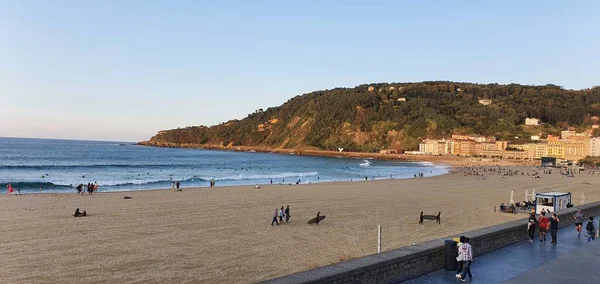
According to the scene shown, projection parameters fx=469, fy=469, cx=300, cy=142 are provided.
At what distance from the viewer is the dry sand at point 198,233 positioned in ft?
40.8

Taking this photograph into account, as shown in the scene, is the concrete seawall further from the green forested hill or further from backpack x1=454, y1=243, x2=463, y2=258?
the green forested hill

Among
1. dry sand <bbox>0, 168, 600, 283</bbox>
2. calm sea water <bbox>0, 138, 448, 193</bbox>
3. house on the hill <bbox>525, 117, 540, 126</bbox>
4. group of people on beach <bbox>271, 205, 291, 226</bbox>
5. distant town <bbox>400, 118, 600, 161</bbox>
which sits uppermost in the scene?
house on the hill <bbox>525, 117, 540, 126</bbox>

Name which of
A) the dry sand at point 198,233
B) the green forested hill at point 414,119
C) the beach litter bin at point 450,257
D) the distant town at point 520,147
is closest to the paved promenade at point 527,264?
the beach litter bin at point 450,257

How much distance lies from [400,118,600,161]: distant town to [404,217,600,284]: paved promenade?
124 meters

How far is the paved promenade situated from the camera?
720 centimetres

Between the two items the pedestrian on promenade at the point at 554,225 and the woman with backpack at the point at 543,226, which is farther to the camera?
the woman with backpack at the point at 543,226

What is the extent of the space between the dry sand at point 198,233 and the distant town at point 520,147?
104m

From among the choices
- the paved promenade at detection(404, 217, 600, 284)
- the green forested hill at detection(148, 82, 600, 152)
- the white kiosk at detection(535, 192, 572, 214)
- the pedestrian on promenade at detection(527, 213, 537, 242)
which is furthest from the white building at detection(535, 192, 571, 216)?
the green forested hill at detection(148, 82, 600, 152)

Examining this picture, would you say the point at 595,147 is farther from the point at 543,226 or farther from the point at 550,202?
the point at 543,226

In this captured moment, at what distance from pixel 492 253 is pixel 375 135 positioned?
162887 mm

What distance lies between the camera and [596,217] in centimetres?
1680

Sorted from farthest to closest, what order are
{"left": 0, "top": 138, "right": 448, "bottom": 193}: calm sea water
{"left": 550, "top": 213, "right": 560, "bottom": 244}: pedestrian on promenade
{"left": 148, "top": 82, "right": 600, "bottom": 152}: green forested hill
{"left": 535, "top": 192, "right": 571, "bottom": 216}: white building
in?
{"left": 148, "top": 82, "right": 600, "bottom": 152}: green forested hill
{"left": 0, "top": 138, "right": 448, "bottom": 193}: calm sea water
{"left": 535, "top": 192, "right": 571, "bottom": 216}: white building
{"left": 550, "top": 213, "right": 560, "bottom": 244}: pedestrian on promenade

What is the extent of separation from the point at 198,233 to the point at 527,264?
12.0 m

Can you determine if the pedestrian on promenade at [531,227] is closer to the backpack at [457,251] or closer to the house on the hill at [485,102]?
the backpack at [457,251]
